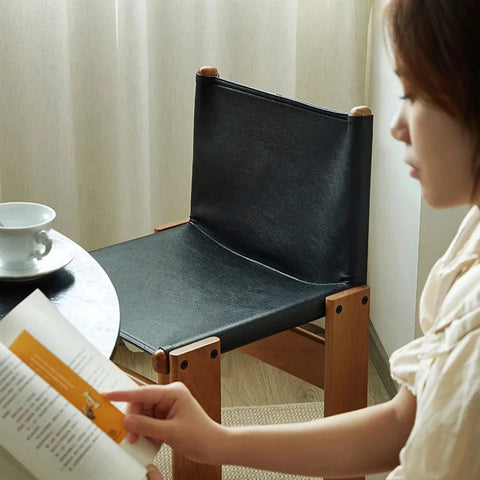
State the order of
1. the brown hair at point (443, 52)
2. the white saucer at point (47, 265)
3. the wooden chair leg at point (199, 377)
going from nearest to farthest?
1. the brown hair at point (443, 52)
2. the white saucer at point (47, 265)
3. the wooden chair leg at point (199, 377)

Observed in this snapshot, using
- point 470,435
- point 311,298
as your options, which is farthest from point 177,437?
point 311,298

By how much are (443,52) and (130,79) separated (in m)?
1.61

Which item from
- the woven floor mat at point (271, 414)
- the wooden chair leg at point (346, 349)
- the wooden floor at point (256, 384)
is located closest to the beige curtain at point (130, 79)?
the wooden floor at point (256, 384)

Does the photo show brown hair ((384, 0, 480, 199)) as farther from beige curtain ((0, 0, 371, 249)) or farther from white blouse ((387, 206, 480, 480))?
beige curtain ((0, 0, 371, 249))

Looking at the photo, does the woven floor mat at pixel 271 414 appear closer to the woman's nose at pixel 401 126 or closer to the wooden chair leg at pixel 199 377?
the wooden chair leg at pixel 199 377

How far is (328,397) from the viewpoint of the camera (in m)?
1.73

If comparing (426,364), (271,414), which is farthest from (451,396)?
(271,414)

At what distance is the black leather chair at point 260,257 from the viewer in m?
1.57

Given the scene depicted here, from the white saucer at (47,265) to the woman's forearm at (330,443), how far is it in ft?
1.14

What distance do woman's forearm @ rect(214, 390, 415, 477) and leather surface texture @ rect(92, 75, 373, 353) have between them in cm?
51

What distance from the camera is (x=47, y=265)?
122cm

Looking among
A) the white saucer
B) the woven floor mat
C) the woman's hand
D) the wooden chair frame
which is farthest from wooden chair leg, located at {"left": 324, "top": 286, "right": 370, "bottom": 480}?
the woman's hand

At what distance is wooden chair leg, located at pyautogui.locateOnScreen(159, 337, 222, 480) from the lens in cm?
148

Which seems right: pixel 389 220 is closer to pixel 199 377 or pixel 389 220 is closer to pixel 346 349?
pixel 346 349
